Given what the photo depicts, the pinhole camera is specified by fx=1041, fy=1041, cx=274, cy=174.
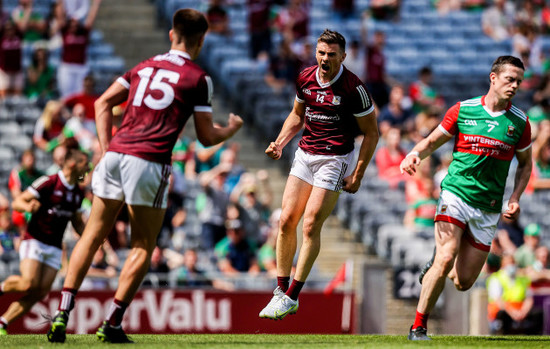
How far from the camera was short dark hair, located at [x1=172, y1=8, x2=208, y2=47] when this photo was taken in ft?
25.4

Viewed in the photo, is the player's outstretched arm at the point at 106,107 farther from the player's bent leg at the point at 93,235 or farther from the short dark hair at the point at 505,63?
the short dark hair at the point at 505,63

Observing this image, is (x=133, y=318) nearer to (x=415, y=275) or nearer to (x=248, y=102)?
(x=415, y=275)

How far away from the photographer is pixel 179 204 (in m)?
14.9

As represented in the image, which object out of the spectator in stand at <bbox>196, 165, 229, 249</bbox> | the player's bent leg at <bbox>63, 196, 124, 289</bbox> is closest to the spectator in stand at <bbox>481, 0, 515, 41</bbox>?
the spectator in stand at <bbox>196, 165, 229, 249</bbox>

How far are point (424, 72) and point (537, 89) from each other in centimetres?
266

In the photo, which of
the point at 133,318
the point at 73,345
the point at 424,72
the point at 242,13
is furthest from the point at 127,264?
the point at 242,13

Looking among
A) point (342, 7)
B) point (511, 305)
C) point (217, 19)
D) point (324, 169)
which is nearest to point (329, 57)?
point (324, 169)

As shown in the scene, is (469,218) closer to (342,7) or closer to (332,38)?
(332,38)

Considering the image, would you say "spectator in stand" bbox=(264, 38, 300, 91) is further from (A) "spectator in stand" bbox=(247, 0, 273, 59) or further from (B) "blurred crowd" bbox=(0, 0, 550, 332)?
(A) "spectator in stand" bbox=(247, 0, 273, 59)

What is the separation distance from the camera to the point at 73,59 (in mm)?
17172

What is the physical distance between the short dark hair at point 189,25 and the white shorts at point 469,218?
2.66 m

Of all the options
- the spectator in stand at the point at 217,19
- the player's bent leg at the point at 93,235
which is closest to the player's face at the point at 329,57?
the player's bent leg at the point at 93,235

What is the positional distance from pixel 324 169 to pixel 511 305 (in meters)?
6.54

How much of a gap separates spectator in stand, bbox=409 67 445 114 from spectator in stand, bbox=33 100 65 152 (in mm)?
6847
